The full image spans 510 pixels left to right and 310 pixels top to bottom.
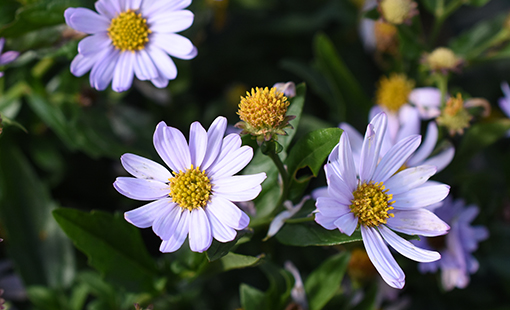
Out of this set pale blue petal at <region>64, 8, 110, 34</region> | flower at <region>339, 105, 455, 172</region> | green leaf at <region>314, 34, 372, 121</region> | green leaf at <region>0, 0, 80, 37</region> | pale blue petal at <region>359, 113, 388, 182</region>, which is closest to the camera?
pale blue petal at <region>359, 113, 388, 182</region>

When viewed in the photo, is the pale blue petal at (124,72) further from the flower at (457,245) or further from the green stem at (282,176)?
the flower at (457,245)

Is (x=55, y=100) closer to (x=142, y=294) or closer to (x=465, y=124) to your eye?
(x=142, y=294)

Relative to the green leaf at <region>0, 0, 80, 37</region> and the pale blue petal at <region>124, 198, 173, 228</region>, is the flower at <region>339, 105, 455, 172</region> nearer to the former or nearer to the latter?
the pale blue petal at <region>124, 198, 173, 228</region>

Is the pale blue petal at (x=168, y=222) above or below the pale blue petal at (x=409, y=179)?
above

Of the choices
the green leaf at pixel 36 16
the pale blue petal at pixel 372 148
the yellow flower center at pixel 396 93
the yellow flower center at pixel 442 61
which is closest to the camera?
the pale blue petal at pixel 372 148

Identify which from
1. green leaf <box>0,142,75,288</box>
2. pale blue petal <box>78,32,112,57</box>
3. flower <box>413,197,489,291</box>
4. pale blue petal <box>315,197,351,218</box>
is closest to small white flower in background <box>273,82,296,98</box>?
pale blue petal <box>315,197,351,218</box>

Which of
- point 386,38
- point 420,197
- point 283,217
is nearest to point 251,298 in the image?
point 283,217

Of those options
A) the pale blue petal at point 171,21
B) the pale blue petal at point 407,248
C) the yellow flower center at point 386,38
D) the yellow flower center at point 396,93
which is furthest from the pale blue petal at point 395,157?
the yellow flower center at point 386,38
